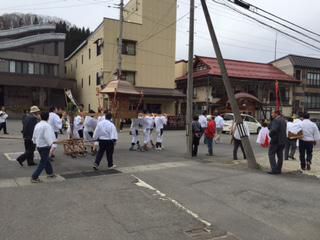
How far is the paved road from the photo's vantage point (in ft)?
20.6

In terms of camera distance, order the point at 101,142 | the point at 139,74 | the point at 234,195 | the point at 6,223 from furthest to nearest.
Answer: the point at 139,74, the point at 101,142, the point at 234,195, the point at 6,223

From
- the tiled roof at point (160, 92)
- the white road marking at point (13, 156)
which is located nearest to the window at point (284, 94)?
the tiled roof at point (160, 92)

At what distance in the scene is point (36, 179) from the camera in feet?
33.1

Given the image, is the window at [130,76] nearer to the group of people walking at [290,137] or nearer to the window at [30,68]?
the window at [30,68]

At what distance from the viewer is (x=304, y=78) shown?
51.4 m

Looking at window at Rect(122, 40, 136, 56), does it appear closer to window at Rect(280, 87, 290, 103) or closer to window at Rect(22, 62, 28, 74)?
window at Rect(22, 62, 28, 74)

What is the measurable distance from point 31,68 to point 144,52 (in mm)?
15883

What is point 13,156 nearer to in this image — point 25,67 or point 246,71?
point 25,67

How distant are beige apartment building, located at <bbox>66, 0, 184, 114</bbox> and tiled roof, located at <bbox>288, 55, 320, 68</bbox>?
17871 mm

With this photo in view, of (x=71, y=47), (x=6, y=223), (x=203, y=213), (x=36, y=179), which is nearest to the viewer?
(x=6, y=223)

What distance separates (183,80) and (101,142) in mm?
36693

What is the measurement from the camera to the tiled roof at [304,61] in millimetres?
50691

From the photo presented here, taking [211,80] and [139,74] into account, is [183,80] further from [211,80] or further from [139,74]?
[139,74]

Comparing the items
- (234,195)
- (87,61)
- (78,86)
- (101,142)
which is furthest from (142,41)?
(234,195)
